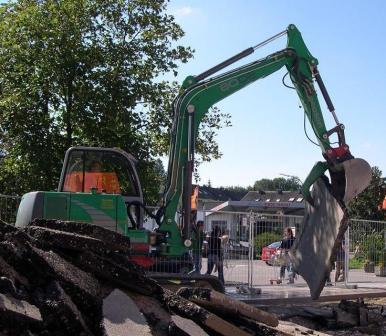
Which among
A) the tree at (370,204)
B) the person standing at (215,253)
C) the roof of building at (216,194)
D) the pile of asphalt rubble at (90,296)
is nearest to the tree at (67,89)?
the person standing at (215,253)

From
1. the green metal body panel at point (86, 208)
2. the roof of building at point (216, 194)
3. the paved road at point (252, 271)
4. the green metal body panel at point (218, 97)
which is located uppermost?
the roof of building at point (216, 194)

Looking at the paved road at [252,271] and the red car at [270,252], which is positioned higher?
the red car at [270,252]

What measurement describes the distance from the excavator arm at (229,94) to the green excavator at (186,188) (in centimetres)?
2

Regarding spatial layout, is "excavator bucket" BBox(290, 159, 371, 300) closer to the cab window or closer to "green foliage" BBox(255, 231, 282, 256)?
the cab window

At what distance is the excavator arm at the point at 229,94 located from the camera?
33.9ft

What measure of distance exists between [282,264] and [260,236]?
34.9 inches

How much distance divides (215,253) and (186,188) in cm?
470

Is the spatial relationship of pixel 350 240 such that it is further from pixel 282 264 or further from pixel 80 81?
pixel 80 81

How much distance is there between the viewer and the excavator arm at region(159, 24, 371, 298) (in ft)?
33.9

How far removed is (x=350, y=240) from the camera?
19.4 metres

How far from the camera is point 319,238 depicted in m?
10.3

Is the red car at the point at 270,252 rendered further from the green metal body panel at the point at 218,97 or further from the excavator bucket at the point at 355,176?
the excavator bucket at the point at 355,176

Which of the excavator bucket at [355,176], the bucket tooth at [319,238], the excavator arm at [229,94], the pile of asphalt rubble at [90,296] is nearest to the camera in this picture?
the pile of asphalt rubble at [90,296]

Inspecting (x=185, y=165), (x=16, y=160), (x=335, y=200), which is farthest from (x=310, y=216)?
(x=16, y=160)
